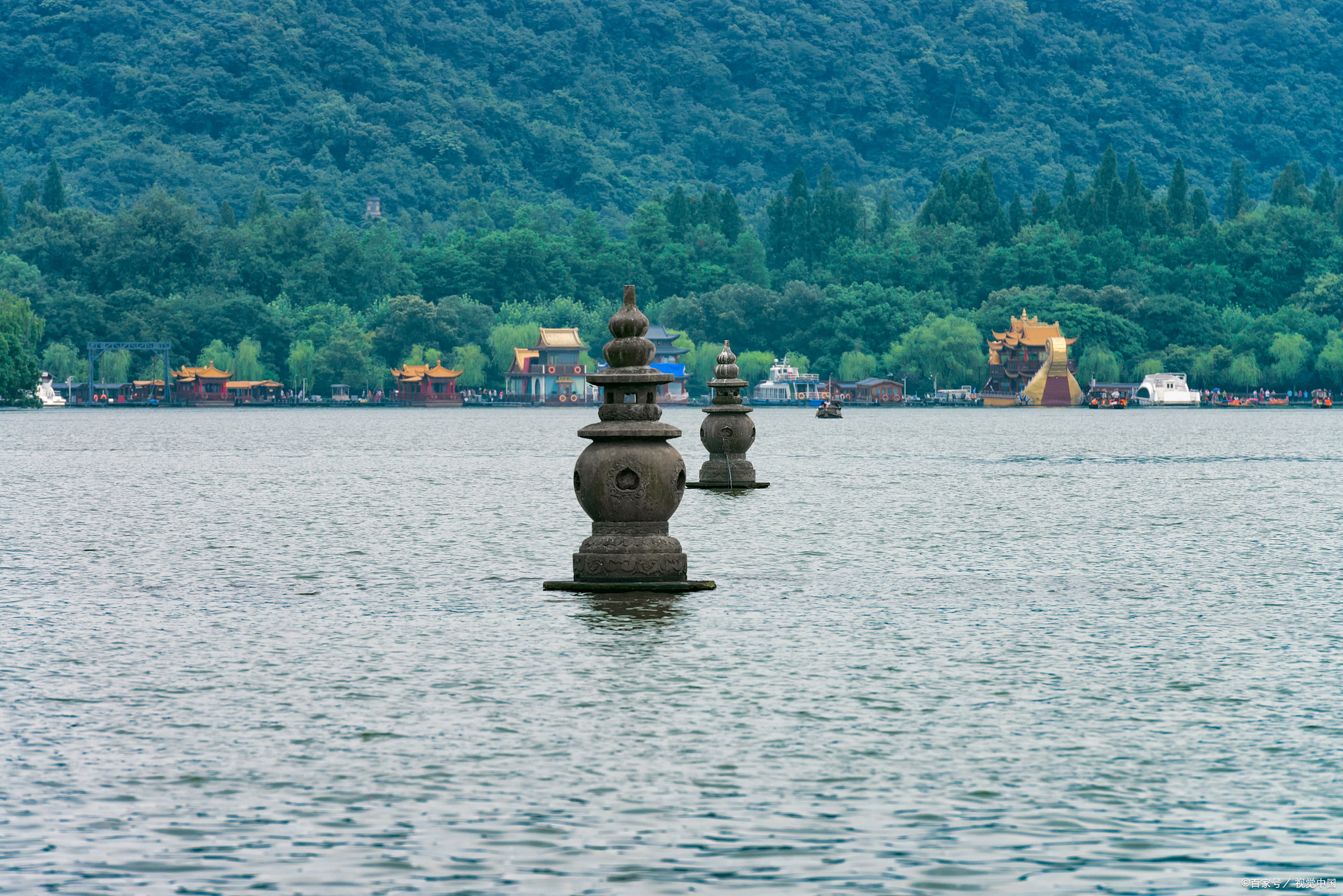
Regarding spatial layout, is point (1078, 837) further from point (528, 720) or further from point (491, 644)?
point (491, 644)

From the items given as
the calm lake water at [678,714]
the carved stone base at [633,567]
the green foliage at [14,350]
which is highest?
the green foliage at [14,350]

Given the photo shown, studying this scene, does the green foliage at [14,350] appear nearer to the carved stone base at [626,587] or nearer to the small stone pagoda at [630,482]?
the carved stone base at [626,587]

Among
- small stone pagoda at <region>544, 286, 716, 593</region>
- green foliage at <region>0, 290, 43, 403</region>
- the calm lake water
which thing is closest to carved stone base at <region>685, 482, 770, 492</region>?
the calm lake water

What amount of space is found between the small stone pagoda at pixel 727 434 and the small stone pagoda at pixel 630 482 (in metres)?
24.8

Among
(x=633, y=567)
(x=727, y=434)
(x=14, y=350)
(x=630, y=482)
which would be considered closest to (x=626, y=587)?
(x=633, y=567)

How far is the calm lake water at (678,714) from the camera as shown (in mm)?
12430

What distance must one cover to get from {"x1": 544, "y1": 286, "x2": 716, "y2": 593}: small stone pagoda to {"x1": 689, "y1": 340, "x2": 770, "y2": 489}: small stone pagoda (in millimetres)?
24811

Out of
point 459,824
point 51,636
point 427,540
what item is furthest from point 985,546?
point 459,824

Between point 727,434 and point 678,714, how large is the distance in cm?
3784

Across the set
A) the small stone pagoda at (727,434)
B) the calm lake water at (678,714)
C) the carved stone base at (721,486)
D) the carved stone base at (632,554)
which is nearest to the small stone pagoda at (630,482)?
the carved stone base at (632,554)

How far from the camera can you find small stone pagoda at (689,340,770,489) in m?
53.8

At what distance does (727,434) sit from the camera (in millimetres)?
55125

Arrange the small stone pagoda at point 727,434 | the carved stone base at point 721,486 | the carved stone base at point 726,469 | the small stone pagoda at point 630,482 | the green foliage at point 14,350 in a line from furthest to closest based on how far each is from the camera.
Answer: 1. the green foliage at point 14,350
2. the carved stone base at point 721,486
3. the carved stone base at point 726,469
4. the small stone pagoda at point 727,434
5. the small stone pagoda at point 630,482

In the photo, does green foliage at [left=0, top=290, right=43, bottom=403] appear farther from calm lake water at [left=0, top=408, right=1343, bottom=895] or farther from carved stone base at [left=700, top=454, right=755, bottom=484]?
calm lake water at [left=0, top=408, right=1343, bottom=895]
